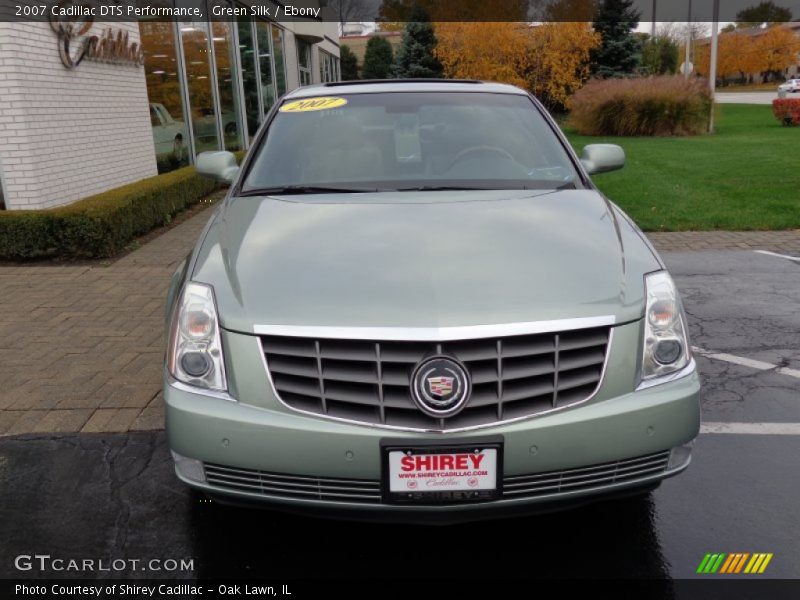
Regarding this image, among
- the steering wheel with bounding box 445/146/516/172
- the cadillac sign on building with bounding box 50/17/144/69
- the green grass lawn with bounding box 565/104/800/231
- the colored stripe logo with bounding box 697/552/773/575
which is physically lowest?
the green grass lawn with bounding box 565/104/800/231

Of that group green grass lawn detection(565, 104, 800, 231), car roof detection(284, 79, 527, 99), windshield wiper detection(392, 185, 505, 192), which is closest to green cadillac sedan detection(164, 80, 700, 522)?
windshield wiper detection(392, 185, 505, 192)

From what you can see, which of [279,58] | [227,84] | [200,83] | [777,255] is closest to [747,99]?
[279,58]

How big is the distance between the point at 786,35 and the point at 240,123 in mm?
75723

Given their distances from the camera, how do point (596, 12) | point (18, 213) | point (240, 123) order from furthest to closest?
1. point (596, 12)
2. point (240, 123)
3. point (18, 213)

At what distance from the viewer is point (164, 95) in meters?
12.4

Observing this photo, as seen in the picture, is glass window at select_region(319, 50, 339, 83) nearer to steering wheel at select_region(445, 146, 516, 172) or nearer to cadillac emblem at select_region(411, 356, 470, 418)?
steering wheel at select_region(445, 146, 516, 172)

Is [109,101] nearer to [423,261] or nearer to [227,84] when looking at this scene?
[227,84]

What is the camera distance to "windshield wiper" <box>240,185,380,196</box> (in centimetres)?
343

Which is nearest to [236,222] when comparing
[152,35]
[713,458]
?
[713,458]

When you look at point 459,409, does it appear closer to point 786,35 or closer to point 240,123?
point 240,123

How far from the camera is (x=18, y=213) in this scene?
774cm

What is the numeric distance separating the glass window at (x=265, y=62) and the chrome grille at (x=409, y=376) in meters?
19.1

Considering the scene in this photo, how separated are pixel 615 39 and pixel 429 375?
36504mm

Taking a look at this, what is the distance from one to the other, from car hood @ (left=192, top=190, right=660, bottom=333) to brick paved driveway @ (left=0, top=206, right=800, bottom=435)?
1.49 metres
